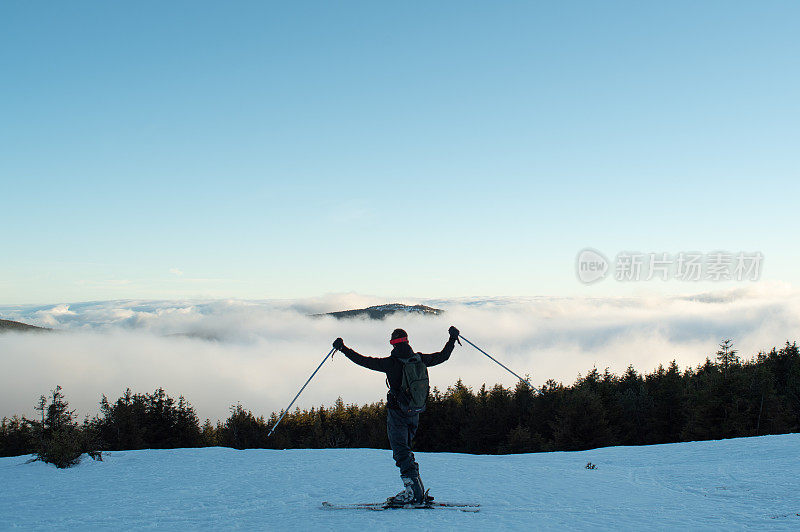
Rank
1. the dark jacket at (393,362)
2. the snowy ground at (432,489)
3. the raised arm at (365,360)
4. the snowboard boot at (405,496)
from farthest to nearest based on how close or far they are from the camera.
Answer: the raised arm at (365,360)
the dark jacket at (393,362)
the snowboard boot at (405,496)
the snowy ground at (432,489)

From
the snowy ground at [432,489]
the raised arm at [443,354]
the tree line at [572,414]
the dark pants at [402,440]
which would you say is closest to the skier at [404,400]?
the dark pants at [402,440]

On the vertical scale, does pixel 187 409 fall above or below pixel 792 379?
below

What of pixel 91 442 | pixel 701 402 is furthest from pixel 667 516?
pixel 701 402

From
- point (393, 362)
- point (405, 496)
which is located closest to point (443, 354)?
point (393, 362)

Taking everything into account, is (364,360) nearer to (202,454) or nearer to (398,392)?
(398,392)

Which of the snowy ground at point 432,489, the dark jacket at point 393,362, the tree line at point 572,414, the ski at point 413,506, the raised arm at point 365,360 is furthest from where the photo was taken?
the tree line at point 572,414

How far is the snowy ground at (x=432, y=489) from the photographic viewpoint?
7000 millimetres

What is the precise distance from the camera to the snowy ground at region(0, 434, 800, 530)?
7.00 metres

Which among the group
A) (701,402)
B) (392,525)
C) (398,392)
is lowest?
(701,402)

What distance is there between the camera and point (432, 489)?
10.1m

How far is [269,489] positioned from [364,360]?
4229 mm

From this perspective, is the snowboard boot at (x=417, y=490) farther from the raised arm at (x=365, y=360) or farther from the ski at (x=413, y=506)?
the raised arm at (x=365, y=360)

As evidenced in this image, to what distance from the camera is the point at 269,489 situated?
10266 millimetres

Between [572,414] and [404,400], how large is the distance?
3676 centimetres
